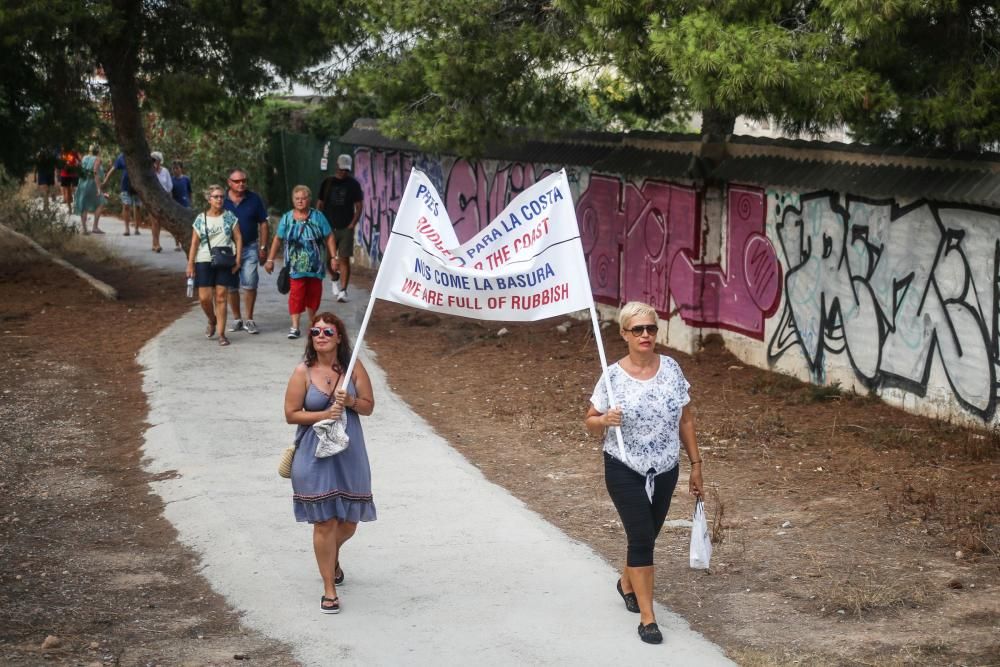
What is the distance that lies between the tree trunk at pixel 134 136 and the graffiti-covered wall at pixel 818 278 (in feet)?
17.1

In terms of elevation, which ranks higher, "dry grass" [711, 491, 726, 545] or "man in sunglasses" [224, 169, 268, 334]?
"man in sunglasses" [224, 169, 268, 334]

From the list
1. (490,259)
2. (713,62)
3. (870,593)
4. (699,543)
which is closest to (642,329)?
(699,543)

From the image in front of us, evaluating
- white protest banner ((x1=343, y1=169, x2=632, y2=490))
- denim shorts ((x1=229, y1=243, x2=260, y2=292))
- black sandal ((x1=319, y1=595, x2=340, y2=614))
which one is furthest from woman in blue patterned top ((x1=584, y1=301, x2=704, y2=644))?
denim shorts ((x1=229, y1=243, x2=260, y2=292))

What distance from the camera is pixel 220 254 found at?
1314 cm

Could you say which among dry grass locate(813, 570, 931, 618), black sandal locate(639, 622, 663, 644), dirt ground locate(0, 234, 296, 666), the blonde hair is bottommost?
dirt ground locate(0, 234, 296, 666)

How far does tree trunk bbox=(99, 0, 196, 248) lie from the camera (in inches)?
666

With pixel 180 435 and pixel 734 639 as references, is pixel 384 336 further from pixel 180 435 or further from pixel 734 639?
pixel 734 639

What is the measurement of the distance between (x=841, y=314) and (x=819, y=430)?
1.46 metres

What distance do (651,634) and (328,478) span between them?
5.50 feet

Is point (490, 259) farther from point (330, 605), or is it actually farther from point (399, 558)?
point (330, 605)

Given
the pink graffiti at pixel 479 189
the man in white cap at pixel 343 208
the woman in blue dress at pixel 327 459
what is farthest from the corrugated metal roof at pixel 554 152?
the woman in blue dress at pixel 327 459

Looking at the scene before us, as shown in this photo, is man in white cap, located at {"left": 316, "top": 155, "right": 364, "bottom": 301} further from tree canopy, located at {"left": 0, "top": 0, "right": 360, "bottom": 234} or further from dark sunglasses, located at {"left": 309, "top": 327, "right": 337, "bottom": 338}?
dark sunglasses, located at {"left": 309, "top": 327, "right": 337, "bottom": 338}

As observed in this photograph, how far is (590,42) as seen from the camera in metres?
10.6

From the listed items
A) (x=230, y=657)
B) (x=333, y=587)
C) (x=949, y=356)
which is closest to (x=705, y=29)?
(x=949, y=356)
